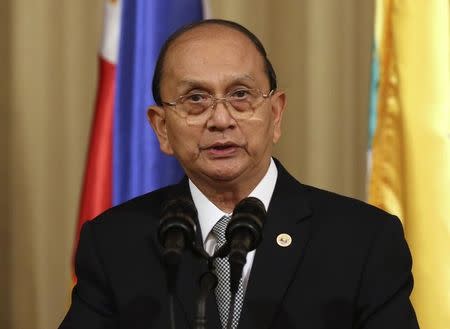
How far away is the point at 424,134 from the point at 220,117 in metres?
0.88

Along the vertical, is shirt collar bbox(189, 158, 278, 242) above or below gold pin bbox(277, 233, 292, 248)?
above

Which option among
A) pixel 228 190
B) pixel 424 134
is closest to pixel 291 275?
pixel 228 190

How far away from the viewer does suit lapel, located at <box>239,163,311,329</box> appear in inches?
75.2

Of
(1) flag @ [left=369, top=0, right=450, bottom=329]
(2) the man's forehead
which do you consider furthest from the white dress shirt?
(1) flag @ [left=369, top=0, right=450, bottom=329]

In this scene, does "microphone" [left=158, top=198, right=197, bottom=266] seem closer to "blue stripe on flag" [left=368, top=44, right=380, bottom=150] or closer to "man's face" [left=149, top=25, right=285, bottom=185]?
"man's face" [left=149, top=25, right=285, bottom=185]

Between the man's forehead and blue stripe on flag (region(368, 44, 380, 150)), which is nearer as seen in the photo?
the man's forehead

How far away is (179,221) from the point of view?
1.55 meters

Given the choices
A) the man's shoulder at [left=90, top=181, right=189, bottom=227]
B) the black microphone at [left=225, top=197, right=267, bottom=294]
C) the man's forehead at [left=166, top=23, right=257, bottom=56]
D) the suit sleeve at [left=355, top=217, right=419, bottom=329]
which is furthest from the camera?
the man's shoulder at [left=90, top=181, right=189, bottom=227]

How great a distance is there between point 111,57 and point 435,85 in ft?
4.10

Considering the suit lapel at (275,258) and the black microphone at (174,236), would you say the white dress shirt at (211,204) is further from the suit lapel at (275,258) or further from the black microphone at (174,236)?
the black microphone at (174,236)

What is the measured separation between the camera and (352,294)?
6.32ft

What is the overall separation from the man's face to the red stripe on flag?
1.07 meters

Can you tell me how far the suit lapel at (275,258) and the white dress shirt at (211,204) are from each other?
28 millimetres

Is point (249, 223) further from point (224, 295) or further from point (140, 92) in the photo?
point (140, 92)
